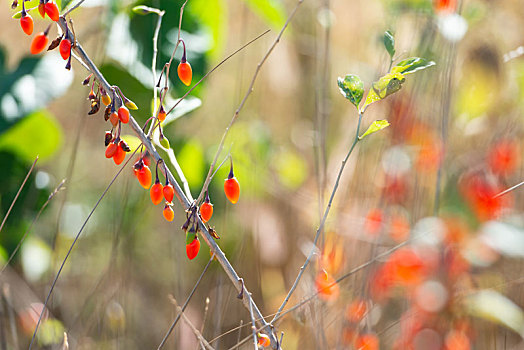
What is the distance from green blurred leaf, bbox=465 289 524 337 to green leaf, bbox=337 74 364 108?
0.57 m

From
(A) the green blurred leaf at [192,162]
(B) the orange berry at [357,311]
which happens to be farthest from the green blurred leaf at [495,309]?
(A) the green blurred leaf at [192,162]

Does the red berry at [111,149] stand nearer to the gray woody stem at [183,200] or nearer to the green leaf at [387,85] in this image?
the gray woody stem at [183,200]

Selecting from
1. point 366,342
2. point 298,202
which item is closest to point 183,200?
point 366,342

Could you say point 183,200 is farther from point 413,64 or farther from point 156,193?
point 413,64

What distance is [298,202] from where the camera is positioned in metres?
1.57

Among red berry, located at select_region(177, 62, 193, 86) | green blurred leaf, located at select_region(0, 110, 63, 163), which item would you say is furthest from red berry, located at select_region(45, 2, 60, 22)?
green blurred leaf, located at select_region(0, 110, 63, 163)

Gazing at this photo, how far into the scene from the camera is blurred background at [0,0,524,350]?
0.94 m

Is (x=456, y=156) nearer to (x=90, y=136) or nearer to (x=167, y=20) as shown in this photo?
(x=167, y=20)

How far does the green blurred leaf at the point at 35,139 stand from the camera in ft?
3.40

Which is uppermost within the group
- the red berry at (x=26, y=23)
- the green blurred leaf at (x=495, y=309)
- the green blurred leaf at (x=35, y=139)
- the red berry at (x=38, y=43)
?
the red berry at (x=26, y=23)

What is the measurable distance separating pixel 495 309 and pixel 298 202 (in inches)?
27.6

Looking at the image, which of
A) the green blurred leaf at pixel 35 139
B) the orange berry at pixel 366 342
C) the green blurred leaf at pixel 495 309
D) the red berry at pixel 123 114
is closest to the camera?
the red berry at pixel 123 114

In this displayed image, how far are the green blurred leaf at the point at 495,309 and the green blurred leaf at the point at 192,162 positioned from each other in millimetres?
552

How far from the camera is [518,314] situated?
97 cm
